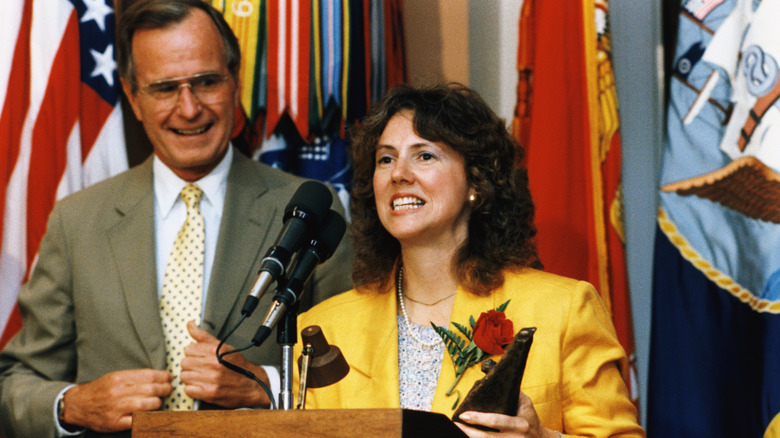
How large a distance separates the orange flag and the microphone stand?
4.62 feet

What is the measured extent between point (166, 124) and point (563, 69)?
1.33 m

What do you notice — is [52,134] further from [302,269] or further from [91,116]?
[302,269]

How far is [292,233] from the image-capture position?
1.69m

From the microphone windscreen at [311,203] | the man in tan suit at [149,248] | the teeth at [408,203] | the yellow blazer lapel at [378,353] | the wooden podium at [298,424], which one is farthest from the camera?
the man in tan suit at [149,248]

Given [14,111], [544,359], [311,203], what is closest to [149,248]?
[14,111]

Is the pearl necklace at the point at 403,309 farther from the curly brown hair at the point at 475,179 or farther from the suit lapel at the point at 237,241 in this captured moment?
the suit lapel at the point at 237,241

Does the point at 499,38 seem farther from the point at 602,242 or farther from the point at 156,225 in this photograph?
the point at 156,225

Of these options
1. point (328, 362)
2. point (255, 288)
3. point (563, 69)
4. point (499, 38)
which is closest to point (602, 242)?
point (563, 69)

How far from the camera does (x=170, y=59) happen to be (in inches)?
115

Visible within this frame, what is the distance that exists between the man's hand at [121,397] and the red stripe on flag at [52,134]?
2.63 feet

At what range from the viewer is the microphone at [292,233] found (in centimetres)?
159

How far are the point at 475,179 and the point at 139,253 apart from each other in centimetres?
112

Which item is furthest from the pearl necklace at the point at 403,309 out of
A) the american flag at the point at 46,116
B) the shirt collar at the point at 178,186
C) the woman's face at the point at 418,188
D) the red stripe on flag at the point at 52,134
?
the red stripe on flag at the point at 52,134

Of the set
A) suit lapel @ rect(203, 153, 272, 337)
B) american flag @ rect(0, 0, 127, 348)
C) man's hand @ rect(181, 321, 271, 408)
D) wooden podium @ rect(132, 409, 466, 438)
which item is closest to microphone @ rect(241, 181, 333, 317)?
wooden podium @ rect(132, 409, 466, 438)
